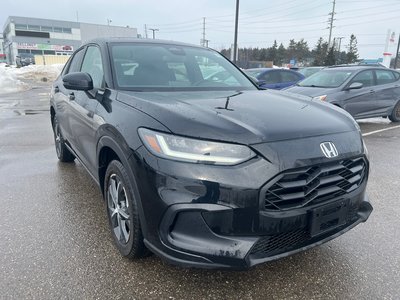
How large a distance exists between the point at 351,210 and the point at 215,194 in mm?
1055

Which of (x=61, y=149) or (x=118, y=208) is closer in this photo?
(x=118, y=208)

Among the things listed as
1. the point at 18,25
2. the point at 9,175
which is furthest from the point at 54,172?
the point at 18,25

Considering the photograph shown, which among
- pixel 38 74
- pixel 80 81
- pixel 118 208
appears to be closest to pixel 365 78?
pixel 80 81

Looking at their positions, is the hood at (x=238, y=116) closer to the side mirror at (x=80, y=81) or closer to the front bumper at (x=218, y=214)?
the front bumper at (x=218, y=214)

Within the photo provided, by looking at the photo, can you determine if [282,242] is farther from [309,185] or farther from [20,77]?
[20,77]

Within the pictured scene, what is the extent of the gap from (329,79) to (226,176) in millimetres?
7293

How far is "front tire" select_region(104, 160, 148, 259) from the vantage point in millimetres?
2291

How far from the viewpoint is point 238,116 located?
2250 millimetres

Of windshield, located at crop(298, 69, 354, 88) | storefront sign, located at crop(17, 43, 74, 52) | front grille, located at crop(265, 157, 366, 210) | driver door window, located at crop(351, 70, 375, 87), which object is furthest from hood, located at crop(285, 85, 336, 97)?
Answer: storefront sign, located at crop(17, 43, 74, 52)

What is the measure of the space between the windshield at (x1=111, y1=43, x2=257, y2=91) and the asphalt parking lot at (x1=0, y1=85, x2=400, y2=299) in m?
1.40

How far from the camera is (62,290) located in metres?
2.27

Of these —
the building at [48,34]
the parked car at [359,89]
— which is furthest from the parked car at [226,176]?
the building at [48,34]

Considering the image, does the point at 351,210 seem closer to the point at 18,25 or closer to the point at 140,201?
the point at 140,201

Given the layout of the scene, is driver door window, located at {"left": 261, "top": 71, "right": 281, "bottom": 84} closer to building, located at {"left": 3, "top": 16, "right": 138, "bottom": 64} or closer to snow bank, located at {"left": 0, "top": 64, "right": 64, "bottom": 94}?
snow bank, located at {"left": 0, "top": 64, "right": 64, "bottom": 94}
